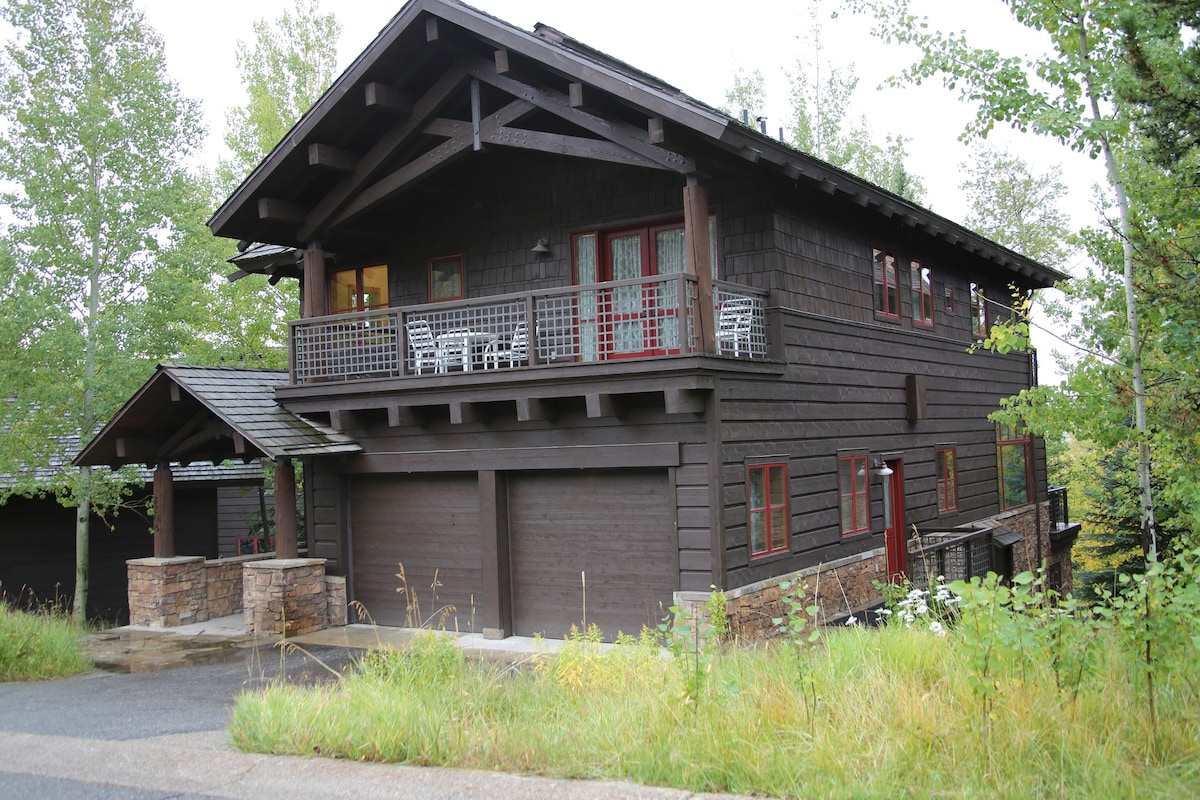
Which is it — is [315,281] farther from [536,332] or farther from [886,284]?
[886,284]

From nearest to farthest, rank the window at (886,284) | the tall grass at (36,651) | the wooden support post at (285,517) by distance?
the tall grass at (36,651) < the wooden support post at (285,517) < the window at (886,284)

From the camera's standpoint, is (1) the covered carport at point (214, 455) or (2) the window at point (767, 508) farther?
(1) the covered carport at point (214, 455)

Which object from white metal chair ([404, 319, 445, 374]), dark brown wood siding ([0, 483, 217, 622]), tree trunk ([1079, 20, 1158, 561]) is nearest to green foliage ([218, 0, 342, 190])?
dark brown wood siding ([0, 483, 217, 622])

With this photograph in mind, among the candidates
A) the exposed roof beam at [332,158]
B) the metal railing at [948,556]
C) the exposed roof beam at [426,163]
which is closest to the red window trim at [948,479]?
the metal railing at [948,556]

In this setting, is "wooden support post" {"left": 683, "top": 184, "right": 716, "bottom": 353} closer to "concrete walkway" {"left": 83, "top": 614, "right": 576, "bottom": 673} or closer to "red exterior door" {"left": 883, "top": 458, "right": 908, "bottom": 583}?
"concrete walkway" {"left": 83, "top": 614, "right": 576, "bottom": 673}

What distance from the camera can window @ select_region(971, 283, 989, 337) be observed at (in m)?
20.7

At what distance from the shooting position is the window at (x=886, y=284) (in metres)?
16.4

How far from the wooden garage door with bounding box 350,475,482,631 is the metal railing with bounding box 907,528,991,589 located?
6.11m

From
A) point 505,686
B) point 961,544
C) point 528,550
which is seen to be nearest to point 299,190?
point 528,550

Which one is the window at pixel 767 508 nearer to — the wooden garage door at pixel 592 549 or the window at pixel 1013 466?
the wooden garage door at pixel 592 549

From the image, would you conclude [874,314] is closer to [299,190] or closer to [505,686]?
[299,190]

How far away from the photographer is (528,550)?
13164 millimetres

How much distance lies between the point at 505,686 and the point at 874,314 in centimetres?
1045

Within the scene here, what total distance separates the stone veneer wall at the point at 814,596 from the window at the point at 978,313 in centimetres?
716
